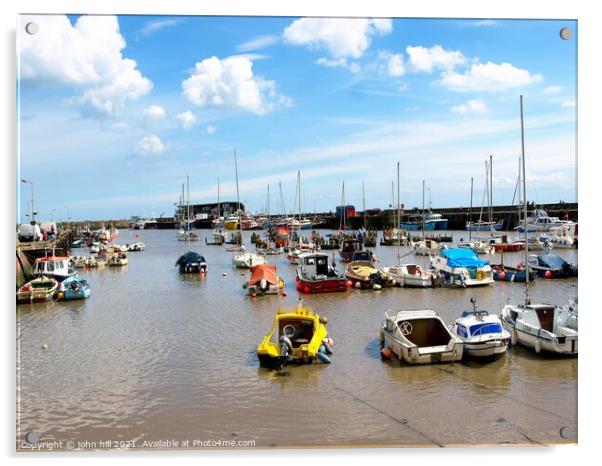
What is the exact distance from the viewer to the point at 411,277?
2642 cm

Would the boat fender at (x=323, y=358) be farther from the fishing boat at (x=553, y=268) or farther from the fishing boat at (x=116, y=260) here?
the fishing boat at (x=116, y=260)

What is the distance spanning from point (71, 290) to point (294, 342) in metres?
14.4

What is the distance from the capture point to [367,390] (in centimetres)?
1084

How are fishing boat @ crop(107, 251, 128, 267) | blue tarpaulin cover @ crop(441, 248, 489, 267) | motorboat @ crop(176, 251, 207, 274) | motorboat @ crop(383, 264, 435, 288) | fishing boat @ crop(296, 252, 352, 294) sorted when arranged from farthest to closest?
fishing boat @ crop(107, 251, 128, 267), motorboat @ crop(176, 251, 207, 274), blue tarpaulin cover @ crop(441, 248, 489, 267), motorboat @ crop(383, 264, 435, 288), fishing boat @ crop(296, 252, 352, 294)

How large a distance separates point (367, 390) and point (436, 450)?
3487 mm

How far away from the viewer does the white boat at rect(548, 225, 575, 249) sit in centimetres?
4447

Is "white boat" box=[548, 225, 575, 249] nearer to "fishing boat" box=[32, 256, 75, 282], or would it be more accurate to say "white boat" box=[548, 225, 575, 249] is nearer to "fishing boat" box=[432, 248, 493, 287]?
"fishing boat" box=[432, 248, 493, 287]

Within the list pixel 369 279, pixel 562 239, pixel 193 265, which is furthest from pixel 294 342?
pixel 562 239

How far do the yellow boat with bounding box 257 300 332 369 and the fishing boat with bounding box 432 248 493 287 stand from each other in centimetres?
1374

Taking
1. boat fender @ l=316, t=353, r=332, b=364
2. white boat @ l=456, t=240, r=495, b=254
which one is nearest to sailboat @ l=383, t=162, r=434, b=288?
boat fender @ l=316, t=353, r=332, b=364

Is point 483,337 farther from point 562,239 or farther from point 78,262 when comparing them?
point 562,239

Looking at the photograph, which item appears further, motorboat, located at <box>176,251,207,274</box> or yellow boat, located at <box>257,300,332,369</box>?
motorboat, located at <box>176,251,207,274</box>
